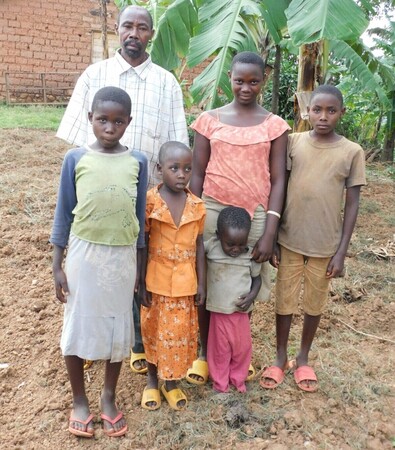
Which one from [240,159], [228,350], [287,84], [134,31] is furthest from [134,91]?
[287,84]

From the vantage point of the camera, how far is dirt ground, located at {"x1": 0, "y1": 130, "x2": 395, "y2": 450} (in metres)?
2.10

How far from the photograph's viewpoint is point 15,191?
530cm

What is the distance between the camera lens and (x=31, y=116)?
32.5 ft

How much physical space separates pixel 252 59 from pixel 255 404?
1691mm

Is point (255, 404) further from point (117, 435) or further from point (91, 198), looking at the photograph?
point (91, 198)

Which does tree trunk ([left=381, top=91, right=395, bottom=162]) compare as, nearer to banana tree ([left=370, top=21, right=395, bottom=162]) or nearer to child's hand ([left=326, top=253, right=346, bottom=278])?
banana tree ([left=370, top=21, right=395, bottom=162])

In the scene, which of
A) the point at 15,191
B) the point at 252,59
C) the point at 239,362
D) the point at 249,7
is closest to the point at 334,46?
→ the point at 249,7

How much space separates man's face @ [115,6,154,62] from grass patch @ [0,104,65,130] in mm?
7097

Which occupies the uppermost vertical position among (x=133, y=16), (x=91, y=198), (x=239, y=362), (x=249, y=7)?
(x=249, y=7)

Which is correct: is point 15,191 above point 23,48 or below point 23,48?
below

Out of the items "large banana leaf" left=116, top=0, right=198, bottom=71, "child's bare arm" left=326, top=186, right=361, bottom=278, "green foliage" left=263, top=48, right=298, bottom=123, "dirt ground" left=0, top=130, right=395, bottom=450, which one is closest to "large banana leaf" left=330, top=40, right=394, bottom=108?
A: "large banana leaf" left=116, top=0, right=198, bottom=71

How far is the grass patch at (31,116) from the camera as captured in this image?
29.2 ft

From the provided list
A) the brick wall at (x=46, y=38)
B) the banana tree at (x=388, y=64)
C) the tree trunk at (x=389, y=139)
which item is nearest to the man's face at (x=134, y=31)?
the banana tree at (x=388, y=64)

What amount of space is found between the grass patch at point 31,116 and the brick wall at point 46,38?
796 mm
